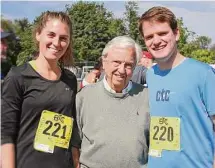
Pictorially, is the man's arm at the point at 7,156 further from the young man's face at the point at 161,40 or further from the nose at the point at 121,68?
the young man's face at the point at 161,40

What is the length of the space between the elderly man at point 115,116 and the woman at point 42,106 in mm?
128

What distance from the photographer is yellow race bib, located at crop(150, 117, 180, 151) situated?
2330 millimetres

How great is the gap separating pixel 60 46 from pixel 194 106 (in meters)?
0.95

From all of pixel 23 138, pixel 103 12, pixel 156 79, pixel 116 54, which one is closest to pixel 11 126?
pixel 23 138

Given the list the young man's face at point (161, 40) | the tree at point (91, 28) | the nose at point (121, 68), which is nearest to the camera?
the young man's face at point (161, 40)

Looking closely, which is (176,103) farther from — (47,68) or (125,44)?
(47,68)

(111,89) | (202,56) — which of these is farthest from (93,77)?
(202,56)

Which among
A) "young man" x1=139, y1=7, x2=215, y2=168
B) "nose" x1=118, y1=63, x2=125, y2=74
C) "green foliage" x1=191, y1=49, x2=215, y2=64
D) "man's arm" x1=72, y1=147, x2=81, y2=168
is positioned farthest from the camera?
"green foliage" x1=191, y1=49, x2=215, y2=64

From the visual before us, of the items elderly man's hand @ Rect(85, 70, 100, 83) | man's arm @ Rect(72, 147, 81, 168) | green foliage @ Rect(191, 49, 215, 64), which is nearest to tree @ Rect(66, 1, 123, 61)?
green foliage @ Rect(191, 49, 215, 64)

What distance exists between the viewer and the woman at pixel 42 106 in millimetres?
2340

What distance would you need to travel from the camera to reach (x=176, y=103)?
2.33m

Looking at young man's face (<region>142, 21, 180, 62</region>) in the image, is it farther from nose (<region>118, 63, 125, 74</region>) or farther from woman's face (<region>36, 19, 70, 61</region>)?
woman's face (<region>36, 19, 70, 61</region>)

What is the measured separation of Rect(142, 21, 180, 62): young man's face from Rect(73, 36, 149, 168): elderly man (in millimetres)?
187

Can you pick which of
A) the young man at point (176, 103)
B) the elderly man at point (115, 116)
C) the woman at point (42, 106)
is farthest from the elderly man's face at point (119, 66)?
the woman at point (42, 106)
